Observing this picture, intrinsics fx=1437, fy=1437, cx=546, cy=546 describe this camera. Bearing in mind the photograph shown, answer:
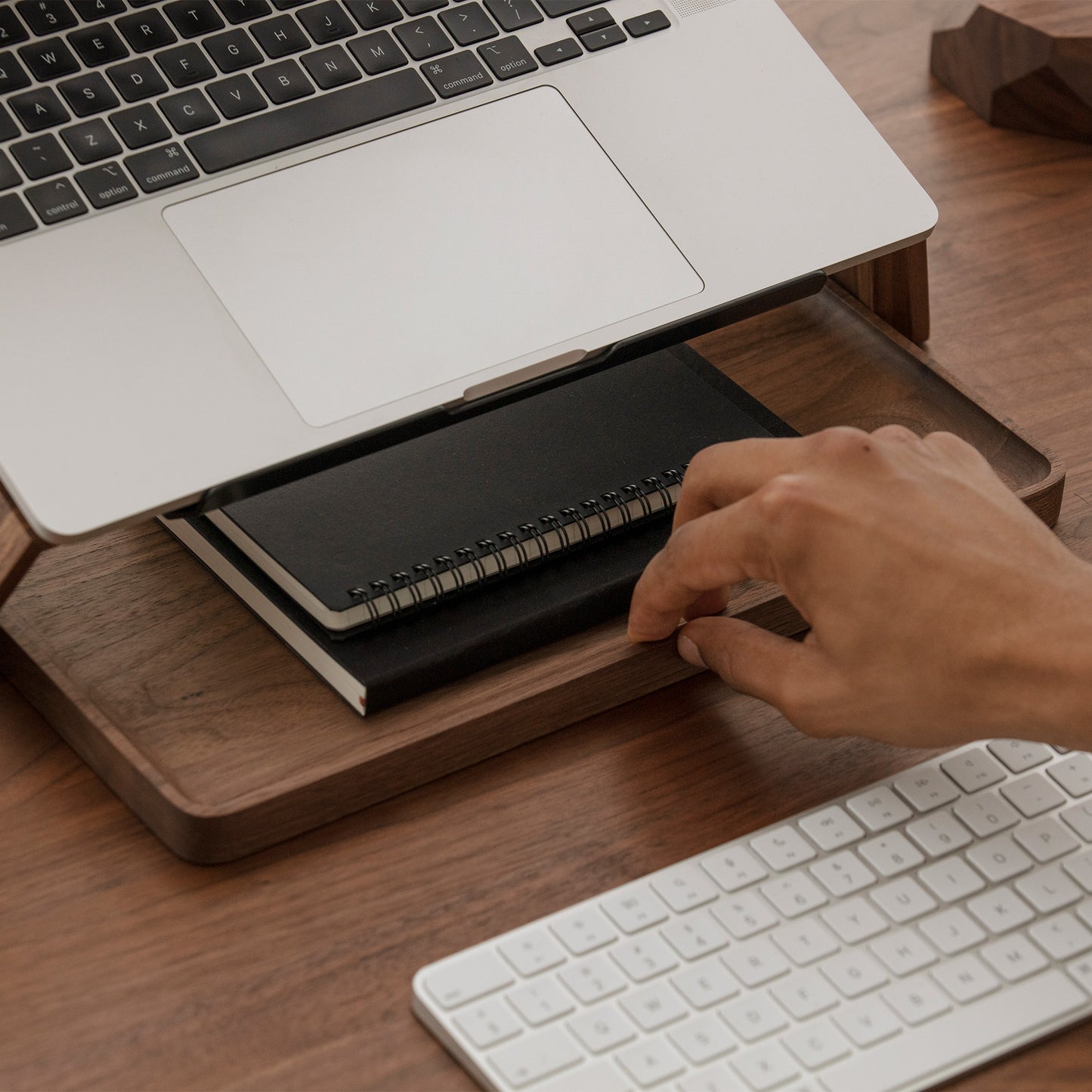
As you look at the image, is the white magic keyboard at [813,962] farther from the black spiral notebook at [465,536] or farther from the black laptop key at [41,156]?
the black laptop key at [41,156]

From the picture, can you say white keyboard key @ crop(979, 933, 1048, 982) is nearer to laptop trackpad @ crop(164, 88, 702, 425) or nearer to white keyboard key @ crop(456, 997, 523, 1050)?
white keyboard key @ crop(456, 997, 523, 1050)

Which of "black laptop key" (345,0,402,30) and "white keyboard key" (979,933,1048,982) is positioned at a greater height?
"black laptop key" (345,0,402,30)

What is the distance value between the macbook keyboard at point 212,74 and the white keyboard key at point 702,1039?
0.43 meters

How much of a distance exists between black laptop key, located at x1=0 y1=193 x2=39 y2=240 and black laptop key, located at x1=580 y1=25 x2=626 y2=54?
11.5 inches

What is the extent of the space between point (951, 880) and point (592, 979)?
153 mm

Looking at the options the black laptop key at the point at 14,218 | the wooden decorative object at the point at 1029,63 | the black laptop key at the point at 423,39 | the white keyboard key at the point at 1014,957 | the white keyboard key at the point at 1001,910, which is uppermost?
the black laptop key at the point at 423,39

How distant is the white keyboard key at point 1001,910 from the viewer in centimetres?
56

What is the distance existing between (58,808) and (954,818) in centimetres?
39

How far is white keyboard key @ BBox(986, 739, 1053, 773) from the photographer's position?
0.62 metres

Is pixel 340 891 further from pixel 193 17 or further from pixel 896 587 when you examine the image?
pixel 193 17

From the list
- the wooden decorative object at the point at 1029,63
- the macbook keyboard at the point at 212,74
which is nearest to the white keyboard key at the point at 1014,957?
the macbook keyboard at the point at 212,74

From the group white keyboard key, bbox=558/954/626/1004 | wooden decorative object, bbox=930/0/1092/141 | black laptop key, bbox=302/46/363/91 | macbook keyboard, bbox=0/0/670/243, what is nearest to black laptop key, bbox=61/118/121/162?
macbook keyboard, bbox=0/0/670/243

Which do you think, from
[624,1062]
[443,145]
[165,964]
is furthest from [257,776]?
[443,145]

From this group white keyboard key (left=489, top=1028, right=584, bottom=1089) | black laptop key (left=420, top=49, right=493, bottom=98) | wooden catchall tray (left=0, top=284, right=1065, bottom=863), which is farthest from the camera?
black laptop key (left=420, top=49, right=493, bottom=98)
